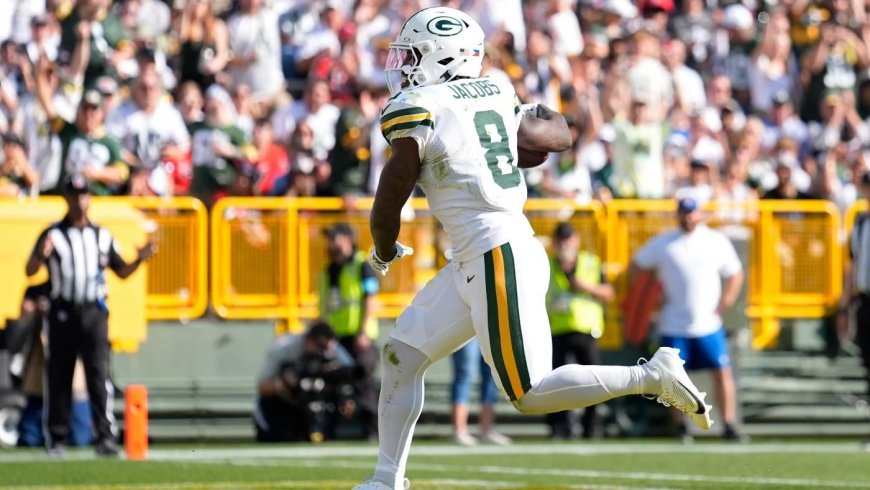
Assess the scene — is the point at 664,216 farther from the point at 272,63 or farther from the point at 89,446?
the point at 89,446

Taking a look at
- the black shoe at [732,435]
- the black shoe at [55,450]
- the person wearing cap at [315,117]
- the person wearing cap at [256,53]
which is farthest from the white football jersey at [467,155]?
the person wearing cap at [256,53]

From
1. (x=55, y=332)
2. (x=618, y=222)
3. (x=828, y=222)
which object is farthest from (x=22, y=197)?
(x=828, y=222)

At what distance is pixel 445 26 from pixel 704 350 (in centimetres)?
667

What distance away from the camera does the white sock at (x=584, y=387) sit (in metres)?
6.62

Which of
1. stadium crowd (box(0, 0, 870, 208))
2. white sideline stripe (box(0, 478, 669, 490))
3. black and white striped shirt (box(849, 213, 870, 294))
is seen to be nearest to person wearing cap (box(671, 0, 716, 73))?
stadium crowd (box(0, 0, 870, 208))

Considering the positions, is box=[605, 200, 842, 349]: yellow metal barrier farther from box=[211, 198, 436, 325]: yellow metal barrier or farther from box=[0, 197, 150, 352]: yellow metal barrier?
box=[0, 197, 150, 352]: yellow metal barrier

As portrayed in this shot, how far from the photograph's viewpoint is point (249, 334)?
13.7 meters

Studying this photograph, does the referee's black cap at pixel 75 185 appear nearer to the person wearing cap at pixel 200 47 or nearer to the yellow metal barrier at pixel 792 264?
the person wearing cap at pixel 200 47

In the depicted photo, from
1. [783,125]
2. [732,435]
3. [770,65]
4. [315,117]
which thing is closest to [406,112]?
[732,435]

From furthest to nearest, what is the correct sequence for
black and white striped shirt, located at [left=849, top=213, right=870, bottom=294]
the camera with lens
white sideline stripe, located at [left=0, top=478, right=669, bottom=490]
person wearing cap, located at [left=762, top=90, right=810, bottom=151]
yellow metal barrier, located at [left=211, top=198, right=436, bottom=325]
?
person wearing cap, located at [left=762, top=90, right=810, bottom=151] → yellow metal barrier, located at [left=211, top=198, right=436, bottom=325] → the camera with lens → black and white striped shirt, located at [left=849, top=213, right=870, bottom=294] → white sideline stripe, located at [left=0, top=478, right=669, bottom=490]

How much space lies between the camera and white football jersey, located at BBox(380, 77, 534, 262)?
6602 millimetres

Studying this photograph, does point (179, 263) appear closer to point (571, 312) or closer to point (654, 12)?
point (571, 312)

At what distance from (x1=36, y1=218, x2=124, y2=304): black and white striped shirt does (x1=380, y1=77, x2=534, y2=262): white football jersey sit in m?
5.00

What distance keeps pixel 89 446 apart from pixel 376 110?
3837mm
